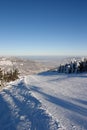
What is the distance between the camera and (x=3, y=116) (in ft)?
76.9

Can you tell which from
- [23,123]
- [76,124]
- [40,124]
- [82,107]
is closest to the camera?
[76,124]

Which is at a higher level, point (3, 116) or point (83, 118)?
point (83, 118)

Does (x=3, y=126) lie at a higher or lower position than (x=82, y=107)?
lower

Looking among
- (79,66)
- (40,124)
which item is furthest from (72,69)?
(40,124)

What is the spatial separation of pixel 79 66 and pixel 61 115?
81.7m

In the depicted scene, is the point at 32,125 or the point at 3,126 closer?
the point at 32,125

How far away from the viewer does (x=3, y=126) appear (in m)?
19.8

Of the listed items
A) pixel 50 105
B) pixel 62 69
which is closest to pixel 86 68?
pixel 62 69

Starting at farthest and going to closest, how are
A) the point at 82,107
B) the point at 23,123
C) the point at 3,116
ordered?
1. the point at 3,116
2. the point at 82,107
3. the point at 23,123

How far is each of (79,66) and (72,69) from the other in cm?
557

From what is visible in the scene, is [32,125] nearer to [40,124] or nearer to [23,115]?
[40,124]

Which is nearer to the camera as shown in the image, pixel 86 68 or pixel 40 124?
pixel 40 124

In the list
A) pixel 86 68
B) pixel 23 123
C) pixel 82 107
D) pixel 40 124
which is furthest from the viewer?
pixel 86 68

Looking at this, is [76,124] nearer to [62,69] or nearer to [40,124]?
[40,124]
